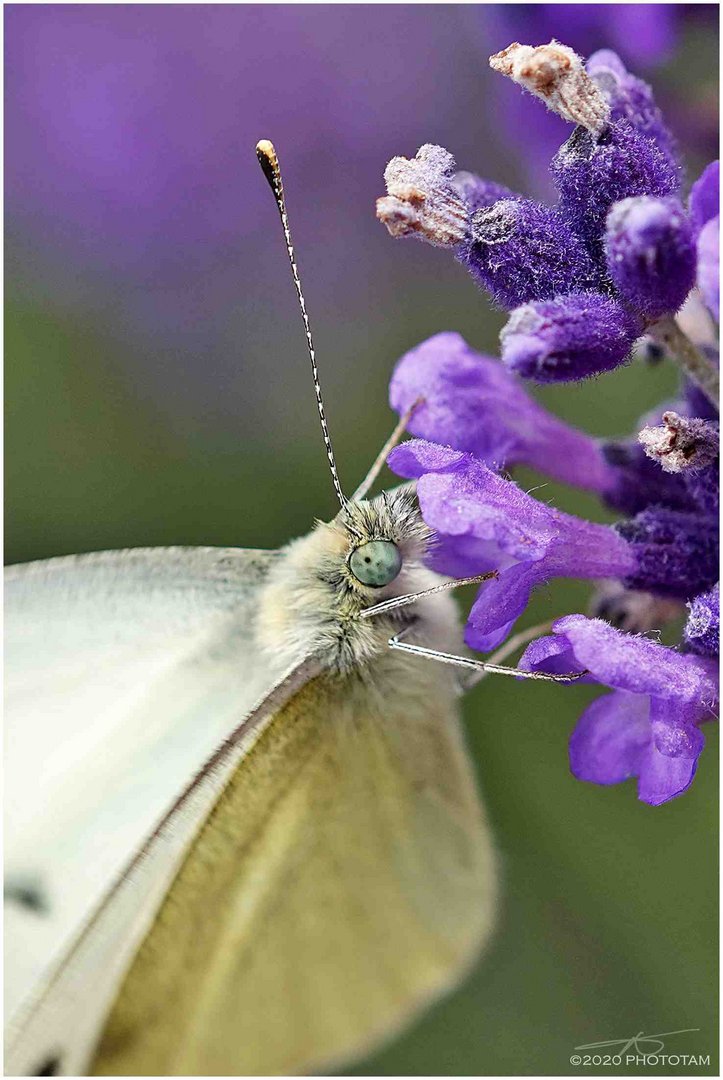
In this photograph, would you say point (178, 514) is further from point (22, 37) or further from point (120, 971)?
point (120, 971)

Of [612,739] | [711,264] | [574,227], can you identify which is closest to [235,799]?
[612,739]

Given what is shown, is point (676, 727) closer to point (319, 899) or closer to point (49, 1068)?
point (319, 899)

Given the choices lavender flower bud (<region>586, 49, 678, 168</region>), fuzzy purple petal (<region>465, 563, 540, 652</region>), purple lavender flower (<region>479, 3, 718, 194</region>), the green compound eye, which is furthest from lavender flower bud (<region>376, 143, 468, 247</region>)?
purple lavender flower (<region>479, 3, 718, 194</region>)

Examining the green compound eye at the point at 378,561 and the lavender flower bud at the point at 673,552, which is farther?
the green compound eye at the point at 378,561

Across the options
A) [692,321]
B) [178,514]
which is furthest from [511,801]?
[692,321]

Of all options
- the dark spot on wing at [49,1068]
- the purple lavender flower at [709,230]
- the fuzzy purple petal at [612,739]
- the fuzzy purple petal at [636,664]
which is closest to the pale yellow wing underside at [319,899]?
the dark spot on wing at [49,1068]

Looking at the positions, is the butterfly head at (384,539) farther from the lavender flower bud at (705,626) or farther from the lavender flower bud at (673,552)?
the lavender flower bud at (705,626)

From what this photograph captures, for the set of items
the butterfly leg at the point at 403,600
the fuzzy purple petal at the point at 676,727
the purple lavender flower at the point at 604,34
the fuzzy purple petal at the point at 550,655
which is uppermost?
the purple lavender flower at the point at 604,34
